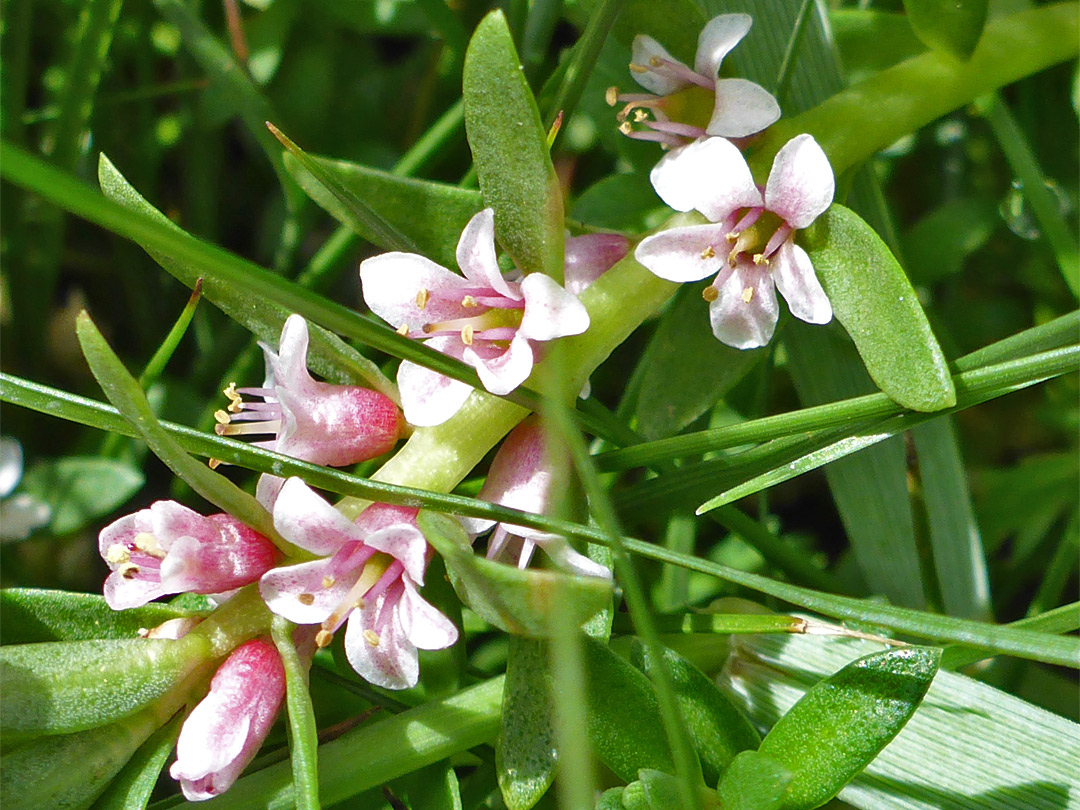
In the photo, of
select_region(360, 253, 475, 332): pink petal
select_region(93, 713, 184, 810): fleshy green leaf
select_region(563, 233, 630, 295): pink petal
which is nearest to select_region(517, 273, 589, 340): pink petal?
select_region(360, 253, 475, 332): pink petal

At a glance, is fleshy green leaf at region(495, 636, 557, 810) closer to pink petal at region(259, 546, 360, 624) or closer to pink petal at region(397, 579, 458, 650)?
pink petal at region(397, 579, 458, 650)

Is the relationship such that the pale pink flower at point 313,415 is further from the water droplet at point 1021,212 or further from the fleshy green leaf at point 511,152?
the water droplet at point 1021,212

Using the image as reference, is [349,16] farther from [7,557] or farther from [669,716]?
[669,716]

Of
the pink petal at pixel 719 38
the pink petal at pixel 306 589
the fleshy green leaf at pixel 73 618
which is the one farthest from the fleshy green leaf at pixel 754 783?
the pink petal at pixel 719 38

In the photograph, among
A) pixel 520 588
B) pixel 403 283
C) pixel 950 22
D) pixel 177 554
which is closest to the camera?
pixel 520 588

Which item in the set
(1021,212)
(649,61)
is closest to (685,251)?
(649,61)

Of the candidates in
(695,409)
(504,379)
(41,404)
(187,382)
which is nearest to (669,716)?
(504,379)

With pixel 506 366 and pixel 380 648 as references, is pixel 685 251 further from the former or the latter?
pixel 380 648
